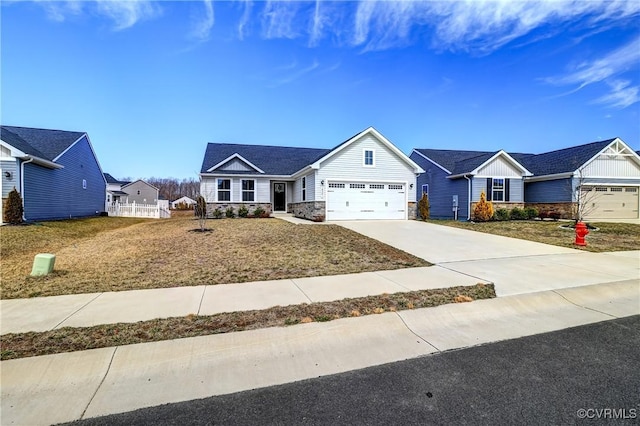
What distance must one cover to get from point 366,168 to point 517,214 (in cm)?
1149

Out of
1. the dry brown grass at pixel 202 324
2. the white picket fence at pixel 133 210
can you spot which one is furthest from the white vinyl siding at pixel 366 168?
the white picket fence at pixel 133 210

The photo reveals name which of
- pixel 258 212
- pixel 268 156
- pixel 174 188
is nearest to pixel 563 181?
pixel 258 212

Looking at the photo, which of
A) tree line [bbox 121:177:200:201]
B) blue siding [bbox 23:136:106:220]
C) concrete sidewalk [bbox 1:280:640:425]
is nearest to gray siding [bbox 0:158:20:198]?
blue siding [bbox 23:136:106:220]

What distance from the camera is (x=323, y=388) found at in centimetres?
314

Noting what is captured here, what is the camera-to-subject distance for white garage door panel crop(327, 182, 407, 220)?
19.4 metres

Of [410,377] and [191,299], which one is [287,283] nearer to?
[191,299]

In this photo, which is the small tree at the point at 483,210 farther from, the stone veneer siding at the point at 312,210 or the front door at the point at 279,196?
the front door at the point at 279,196

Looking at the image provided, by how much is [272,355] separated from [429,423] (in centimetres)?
191

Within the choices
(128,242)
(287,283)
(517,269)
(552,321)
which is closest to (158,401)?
(287,283)

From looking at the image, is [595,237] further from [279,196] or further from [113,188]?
[113,188]

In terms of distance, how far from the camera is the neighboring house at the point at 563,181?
21.8m

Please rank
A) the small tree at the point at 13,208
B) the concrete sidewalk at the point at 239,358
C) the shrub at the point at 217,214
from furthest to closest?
1. the shrub at the point at 217,214
2. the small tree at the point at 13,208
3. the concrete sidewalk at the point at 239,358

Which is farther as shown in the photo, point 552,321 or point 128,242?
point 128,242

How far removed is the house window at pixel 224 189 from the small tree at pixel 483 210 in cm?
1746
